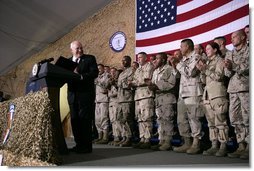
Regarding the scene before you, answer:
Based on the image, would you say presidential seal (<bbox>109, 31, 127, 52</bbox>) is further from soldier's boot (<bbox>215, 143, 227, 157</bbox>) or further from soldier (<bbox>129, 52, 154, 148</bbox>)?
soldier's boot (<bbox>215, 143, 227, 157</bbox>)

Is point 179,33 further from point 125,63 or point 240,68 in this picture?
point 240,68

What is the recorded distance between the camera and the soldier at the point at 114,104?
4160 mm

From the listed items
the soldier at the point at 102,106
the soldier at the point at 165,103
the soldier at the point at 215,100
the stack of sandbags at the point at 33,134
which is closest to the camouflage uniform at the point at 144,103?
the soldier at the point at 165,103

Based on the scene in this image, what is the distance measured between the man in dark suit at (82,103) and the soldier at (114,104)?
4.08 feet

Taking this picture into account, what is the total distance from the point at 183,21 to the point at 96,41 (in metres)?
1.21

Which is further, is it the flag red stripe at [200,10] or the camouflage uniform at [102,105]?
the camouflage uniform at [102,105]

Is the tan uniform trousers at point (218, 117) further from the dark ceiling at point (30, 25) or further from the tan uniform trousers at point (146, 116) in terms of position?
the dark ceiling at point (30, 25)

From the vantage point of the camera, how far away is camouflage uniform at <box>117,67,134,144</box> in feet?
13.2

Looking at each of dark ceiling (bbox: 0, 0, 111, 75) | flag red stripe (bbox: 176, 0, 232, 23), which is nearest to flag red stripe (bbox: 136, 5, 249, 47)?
flag red stripe (bbox: 176, 0, 232, 23)

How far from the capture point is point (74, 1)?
3715mm

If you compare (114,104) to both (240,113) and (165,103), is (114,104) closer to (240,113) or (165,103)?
(165,103)

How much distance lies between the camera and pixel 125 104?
4.08 m

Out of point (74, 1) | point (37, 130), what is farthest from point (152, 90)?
point (37, 130)

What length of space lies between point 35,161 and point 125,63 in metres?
2.22
